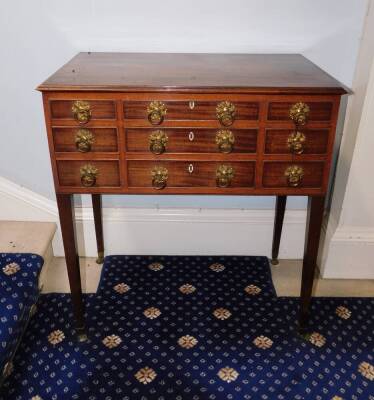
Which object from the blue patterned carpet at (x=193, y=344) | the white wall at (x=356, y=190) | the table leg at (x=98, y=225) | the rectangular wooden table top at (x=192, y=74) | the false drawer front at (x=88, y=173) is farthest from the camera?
the table leg at (x=98, y=225)

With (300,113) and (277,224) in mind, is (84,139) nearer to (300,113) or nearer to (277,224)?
(300,113)

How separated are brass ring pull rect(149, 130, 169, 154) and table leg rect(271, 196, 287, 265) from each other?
85cm

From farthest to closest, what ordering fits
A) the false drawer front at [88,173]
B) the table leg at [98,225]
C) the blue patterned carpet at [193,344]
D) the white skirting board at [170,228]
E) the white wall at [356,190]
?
the white skirting board at [170,228]
the table leg at [98,225]
the white wall at [356,190]
the blue patterned carpet at [193,344]
the false drawer front at [88,173]

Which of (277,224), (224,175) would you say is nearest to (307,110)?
(224,175)

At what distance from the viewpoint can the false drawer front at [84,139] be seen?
4.67 ft

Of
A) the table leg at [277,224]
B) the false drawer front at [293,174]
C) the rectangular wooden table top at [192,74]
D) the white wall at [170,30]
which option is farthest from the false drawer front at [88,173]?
the table leg at [277,224]

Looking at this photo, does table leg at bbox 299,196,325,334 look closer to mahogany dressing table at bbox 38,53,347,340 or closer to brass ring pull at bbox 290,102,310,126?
mahogany dressing table at bbox 38,53,347,340

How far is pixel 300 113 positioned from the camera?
4.56 feet

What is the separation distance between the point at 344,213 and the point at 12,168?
1587mm

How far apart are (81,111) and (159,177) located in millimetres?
325

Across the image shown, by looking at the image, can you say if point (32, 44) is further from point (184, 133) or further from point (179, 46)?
point (184, 133)

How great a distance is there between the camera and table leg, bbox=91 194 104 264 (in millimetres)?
2111

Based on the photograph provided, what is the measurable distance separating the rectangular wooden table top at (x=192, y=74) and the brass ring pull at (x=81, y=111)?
5 centimetres

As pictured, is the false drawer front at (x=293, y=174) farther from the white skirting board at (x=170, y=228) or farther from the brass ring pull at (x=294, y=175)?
the white skirting board at (x=170, y=228)
